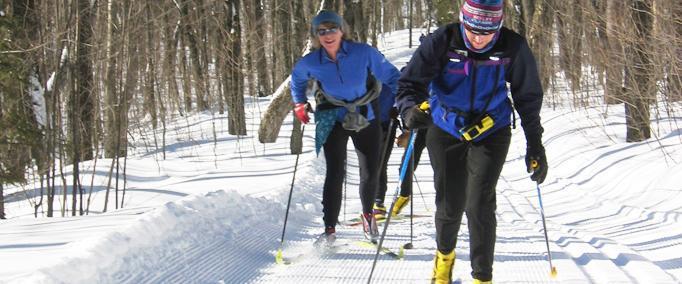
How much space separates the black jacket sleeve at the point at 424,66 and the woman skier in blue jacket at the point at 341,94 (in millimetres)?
1413

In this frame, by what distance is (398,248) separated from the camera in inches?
223

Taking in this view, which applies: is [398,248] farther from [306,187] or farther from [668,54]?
[668,54]

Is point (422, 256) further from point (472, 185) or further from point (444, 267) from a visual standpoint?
point (472, 185)

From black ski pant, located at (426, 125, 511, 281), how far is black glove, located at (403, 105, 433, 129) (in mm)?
112

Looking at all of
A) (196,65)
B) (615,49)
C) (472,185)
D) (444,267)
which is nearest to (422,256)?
(444,267)

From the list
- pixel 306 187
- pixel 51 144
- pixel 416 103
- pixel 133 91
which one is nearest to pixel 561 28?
pixel 306 187

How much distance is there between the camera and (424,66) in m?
3.72

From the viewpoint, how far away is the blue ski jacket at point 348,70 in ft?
17.3

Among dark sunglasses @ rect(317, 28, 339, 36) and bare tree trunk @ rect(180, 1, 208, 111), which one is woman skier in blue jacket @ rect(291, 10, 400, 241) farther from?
bare tree trunk @ rect(180, 1, 208, 111)

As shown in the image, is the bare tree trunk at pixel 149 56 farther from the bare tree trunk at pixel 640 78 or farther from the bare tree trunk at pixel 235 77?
the bare tree trunk at pixel 640 78

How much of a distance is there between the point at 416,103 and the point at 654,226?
4.07 m

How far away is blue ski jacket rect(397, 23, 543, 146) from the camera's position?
11.8 feet

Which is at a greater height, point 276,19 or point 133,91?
point 276,19

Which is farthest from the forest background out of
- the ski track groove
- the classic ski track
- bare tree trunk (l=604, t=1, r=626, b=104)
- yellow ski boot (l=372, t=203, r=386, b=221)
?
the classic ski track
